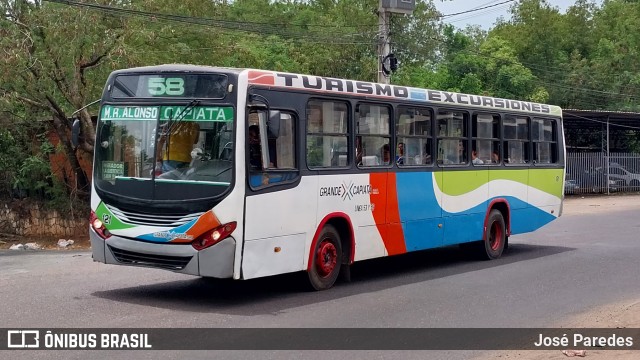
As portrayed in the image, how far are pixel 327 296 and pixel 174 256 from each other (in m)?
2.31

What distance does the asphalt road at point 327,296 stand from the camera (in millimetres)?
9297

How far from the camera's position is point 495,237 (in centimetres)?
1620

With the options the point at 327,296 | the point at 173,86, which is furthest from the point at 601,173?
the point at 173,86

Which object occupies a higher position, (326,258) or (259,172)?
(259,172)

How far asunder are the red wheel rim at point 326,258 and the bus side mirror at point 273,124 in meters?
1.90

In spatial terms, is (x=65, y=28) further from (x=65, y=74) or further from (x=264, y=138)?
(x=264, y=138)

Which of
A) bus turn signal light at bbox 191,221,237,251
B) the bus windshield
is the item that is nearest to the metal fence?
the bus windshield

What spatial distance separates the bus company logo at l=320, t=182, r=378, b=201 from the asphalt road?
1.32 meters

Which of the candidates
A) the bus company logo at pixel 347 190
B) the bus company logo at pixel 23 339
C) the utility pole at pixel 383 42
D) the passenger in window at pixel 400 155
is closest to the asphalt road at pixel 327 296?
the bus company logo at pixel 23 339

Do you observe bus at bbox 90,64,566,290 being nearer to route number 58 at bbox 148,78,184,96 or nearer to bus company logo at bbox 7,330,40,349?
route number 58 at bbox 148,78,184,96

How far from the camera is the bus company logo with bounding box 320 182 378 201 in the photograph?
11.5m

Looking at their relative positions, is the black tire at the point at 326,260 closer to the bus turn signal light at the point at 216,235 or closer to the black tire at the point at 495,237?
the bus turn signal light at the point at 216,235

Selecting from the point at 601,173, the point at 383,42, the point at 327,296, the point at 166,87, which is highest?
the point at 383,42

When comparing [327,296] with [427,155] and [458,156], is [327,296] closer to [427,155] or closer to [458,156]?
[427,155]
